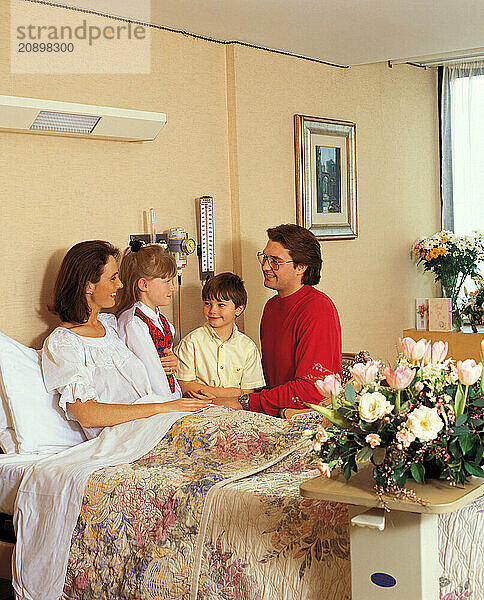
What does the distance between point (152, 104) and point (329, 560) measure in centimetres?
236

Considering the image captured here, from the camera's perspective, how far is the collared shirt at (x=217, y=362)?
376cm

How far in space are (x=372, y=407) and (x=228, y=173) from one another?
2.61 meters

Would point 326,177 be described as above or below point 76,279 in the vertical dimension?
above

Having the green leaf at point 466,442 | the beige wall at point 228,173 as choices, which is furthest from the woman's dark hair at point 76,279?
the green leaf at point 466,442

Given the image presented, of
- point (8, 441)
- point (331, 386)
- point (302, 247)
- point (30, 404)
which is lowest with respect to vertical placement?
point (8, 441)

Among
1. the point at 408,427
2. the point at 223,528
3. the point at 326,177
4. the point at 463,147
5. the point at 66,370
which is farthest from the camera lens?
the point at 463,147

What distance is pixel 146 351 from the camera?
354cm

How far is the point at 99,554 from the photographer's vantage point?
277cm

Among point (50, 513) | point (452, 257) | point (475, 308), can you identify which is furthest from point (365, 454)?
point (452, 257)

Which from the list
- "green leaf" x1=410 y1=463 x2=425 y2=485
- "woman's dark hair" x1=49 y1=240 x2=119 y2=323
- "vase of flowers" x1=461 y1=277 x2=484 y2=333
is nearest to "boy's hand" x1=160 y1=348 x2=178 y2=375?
"woman's dark hair" x1=49 y1=240 x2=119 y2=323

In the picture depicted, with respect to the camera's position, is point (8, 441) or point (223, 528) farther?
point (8, 441)

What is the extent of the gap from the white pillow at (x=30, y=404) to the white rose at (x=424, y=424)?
5.57 ft

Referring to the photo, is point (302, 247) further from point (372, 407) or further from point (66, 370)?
point (372, 407)

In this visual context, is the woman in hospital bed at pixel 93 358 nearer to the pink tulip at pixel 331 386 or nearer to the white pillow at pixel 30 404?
the white pillow at pixel 30 404
